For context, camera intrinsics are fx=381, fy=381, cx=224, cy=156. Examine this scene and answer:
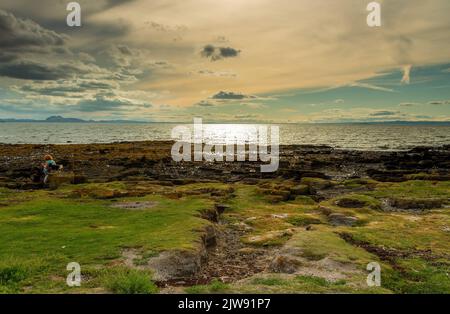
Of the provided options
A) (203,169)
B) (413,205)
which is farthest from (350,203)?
(203,169)

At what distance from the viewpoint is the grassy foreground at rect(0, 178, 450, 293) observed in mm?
13367

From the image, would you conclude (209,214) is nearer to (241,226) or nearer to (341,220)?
(241,226)

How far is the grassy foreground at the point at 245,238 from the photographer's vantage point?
13367mm

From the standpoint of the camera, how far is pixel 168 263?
1572 centimetres

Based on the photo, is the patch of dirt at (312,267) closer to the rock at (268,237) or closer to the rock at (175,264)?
the rock at (175,264)

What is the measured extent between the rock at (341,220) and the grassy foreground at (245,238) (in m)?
0.07

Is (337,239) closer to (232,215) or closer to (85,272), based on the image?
(232,215)

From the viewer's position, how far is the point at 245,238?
2345 centimetres

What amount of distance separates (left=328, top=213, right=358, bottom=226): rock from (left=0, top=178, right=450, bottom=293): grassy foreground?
0.07 meters

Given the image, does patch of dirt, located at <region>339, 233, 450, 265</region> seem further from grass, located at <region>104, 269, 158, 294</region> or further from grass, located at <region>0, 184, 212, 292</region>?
grass, located at <region>104, 269, 158, 294</region>

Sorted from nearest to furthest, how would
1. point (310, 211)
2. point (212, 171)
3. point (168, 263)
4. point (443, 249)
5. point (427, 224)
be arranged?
point (168, 263) < point (443, 249) < point (427, 224) < point (310, 211) < point (212, 171)

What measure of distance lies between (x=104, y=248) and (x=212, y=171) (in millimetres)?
46878

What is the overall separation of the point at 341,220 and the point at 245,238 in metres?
8.55

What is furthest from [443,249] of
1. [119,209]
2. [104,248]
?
[119,209]
